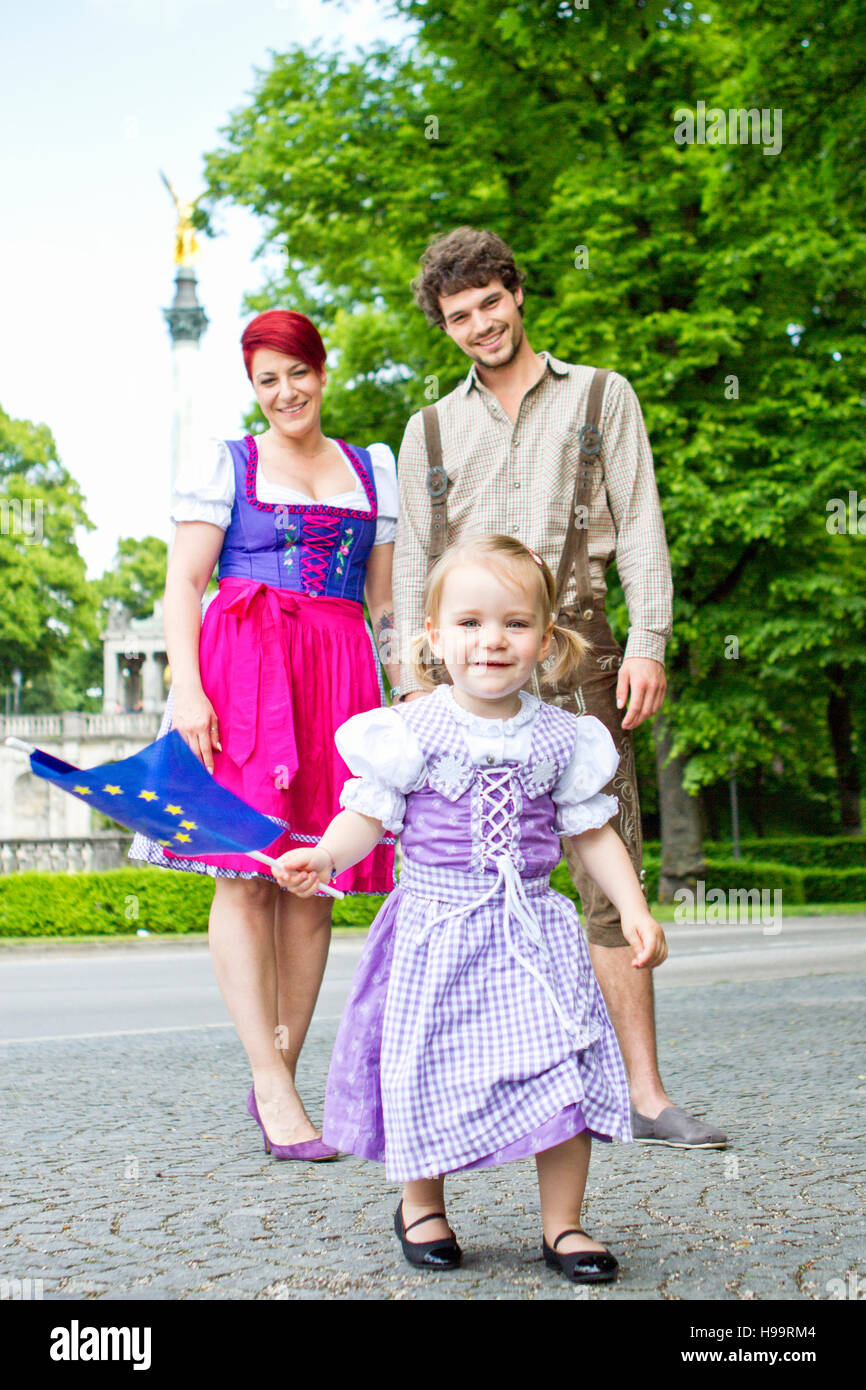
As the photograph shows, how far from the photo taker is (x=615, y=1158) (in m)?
3.81

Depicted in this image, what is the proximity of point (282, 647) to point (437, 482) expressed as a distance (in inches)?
25.1

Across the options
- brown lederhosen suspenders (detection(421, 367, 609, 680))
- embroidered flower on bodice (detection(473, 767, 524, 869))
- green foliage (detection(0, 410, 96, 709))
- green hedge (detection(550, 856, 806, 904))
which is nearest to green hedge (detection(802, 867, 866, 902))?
green hedge (detection(550, 856, 806, 904))

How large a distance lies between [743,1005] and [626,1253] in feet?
17.9

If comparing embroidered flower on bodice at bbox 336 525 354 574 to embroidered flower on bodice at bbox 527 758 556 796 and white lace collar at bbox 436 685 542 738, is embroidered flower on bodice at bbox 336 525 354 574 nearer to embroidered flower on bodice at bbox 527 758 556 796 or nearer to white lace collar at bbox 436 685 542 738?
white lace collar at bbox 436 685 542 738

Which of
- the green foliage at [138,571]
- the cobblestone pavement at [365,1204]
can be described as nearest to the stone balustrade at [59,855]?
the cobblestone pavement at [365,1204]

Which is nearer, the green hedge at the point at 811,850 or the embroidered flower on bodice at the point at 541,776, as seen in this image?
the embroidered flower on bodice at the point at 541,776

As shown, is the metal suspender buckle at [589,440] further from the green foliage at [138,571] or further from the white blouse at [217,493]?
the green foliage at [138,571]

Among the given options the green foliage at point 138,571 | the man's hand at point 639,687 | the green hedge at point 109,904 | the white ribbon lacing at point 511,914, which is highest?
the green foliage at point 138,571

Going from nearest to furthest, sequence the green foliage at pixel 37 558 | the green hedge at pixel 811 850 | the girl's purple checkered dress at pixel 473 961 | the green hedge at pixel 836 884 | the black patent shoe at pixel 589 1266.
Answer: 1. the black patent shoe at pixel 589 1266
2. the girl's purple checkered dress at pixel 473 961
3. the green hedge at pixel 836 884
4. the green hedge at pixel 811 850
5. the green foliage at pixel 37 558

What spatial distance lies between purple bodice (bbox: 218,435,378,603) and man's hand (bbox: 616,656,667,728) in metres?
0.91

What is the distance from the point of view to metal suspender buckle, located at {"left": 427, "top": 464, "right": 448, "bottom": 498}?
13.2ft

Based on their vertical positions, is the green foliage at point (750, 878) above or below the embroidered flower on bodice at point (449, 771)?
below

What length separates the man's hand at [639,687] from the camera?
12.7 ft
